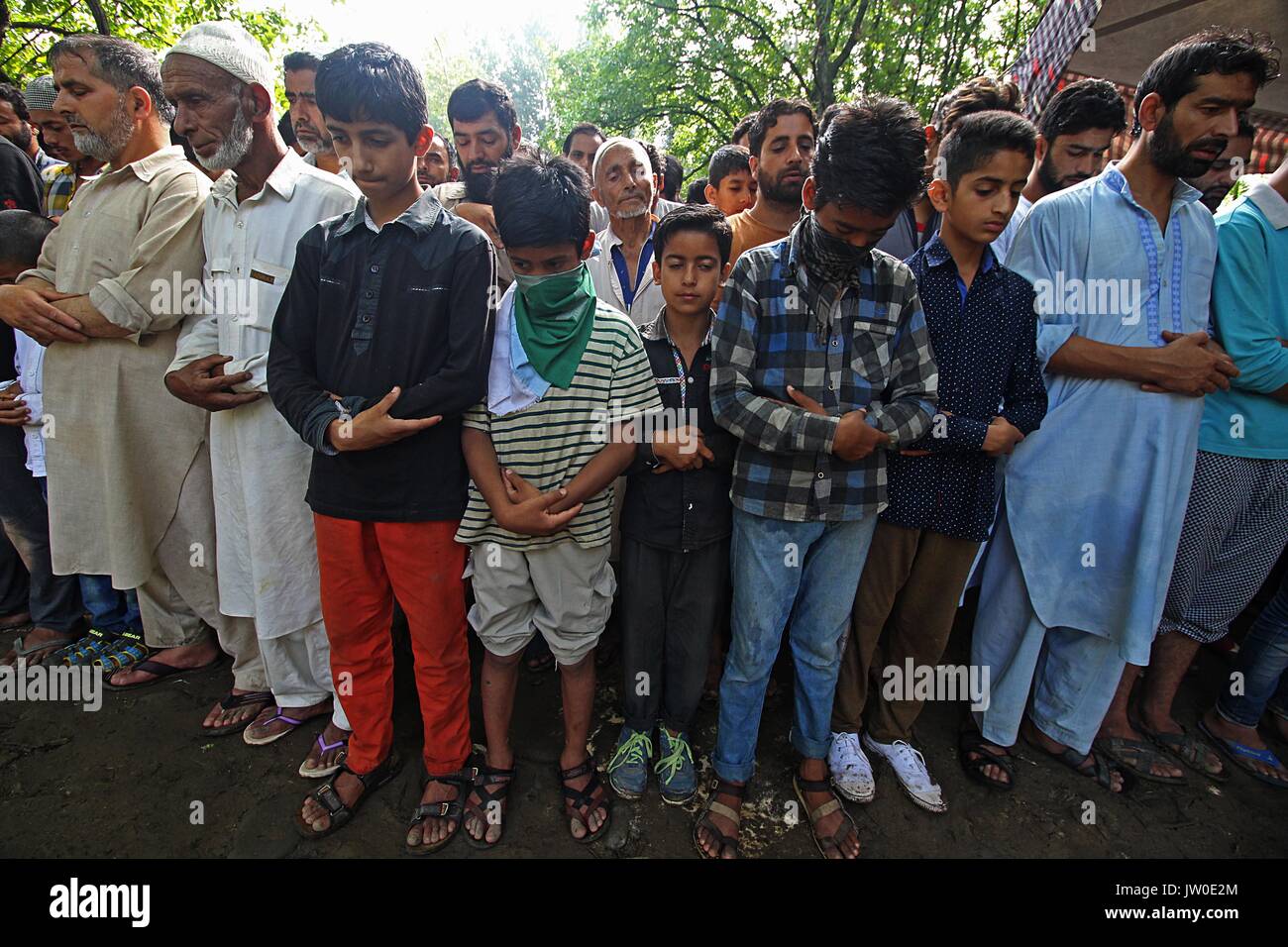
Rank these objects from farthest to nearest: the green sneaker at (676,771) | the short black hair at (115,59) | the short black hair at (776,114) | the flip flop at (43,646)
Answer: the flip flop at (43,646), the short black hair at (776,114), the short black hair at (115,59), the green sneaker at (676,771)

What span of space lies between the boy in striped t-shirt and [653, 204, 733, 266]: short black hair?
30 cm

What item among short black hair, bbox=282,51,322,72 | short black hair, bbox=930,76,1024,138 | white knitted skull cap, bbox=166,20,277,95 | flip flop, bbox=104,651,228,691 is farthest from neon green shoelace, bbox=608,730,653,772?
short black hair, bbox=282,51,322,72

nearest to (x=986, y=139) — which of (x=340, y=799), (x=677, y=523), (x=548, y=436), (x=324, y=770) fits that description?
(x=677, y=523)

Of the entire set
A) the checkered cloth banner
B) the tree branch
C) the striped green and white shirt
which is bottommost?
the striped green and white shirt

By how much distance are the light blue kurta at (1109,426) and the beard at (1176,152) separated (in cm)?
12

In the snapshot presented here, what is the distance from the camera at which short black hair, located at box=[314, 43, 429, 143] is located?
1892 mm

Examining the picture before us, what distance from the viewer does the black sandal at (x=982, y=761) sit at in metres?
2.57

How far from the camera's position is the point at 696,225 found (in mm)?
2184

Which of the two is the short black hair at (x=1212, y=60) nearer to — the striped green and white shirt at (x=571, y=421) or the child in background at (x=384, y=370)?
the striped green and white shirt at (x=571, y=421)

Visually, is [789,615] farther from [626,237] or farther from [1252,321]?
[1252,321]

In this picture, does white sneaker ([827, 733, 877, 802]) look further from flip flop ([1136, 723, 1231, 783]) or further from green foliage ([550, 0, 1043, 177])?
green foliage ([550, 0, 1043, 177])

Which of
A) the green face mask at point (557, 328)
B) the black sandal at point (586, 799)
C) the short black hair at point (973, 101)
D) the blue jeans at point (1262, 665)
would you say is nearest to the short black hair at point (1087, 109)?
the short black hair at point (973, 101)

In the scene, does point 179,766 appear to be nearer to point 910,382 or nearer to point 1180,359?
point 910,382
